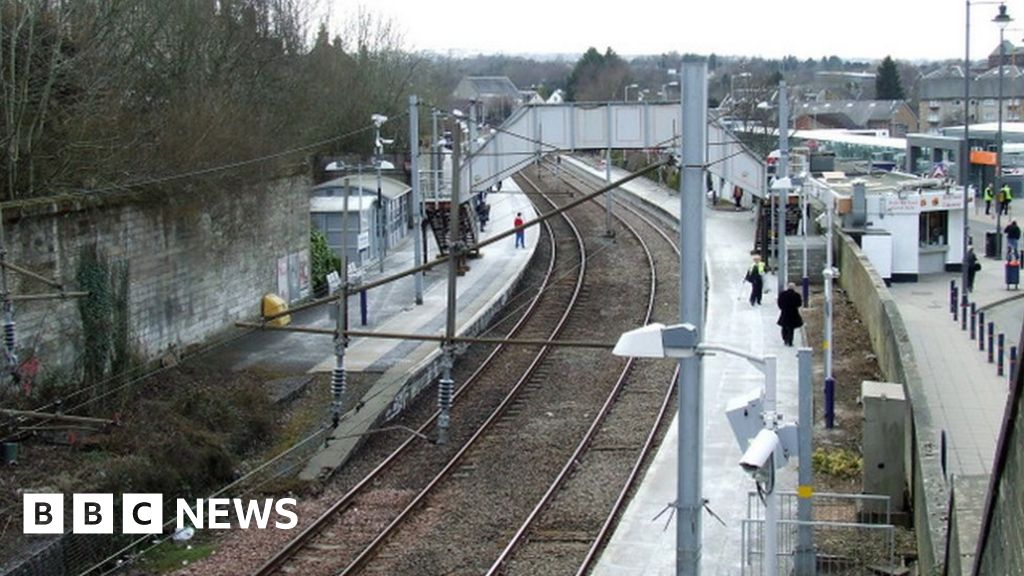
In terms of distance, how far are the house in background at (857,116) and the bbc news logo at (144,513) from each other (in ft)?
303

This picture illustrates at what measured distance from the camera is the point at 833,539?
15.0 meters

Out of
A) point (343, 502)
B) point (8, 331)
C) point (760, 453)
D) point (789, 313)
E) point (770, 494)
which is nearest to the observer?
point (760, 453)

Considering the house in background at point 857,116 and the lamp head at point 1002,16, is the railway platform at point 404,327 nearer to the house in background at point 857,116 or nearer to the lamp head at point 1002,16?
the lamp head at point 1002,16

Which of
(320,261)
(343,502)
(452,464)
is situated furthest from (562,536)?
(320,261)

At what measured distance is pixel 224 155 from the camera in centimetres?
2738

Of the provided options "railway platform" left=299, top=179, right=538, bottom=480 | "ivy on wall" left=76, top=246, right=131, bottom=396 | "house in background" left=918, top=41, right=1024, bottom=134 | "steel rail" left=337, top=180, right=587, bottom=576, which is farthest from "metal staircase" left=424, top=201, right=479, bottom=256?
"house in background" left=918, top=41, right=1024, bottom=134

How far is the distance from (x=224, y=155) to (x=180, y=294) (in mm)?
3323

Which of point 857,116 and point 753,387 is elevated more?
point 857,116

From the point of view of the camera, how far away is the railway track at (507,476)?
603 inches

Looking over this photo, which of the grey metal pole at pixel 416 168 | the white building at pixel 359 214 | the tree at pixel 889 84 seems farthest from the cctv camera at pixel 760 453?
the tree at pixel 889 84

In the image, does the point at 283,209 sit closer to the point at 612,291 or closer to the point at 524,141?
the point at 524,141

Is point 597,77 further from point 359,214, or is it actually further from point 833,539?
point 833,539

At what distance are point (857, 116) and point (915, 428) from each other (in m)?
102

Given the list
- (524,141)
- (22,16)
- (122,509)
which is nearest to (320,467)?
(122,509)
